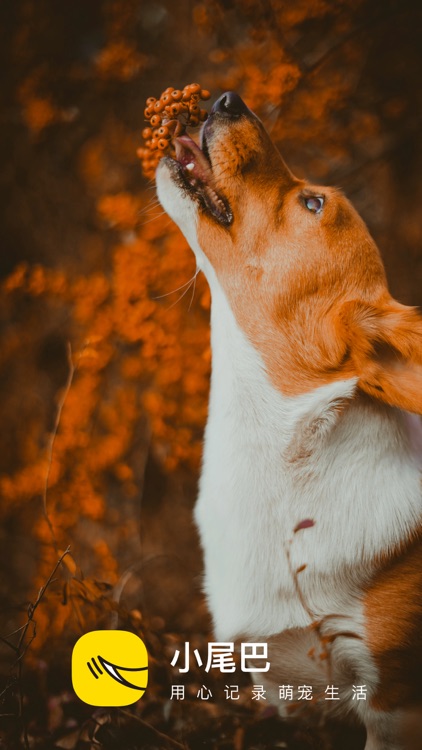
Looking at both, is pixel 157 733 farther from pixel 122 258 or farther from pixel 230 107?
pixel 230 107

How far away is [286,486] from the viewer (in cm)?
125

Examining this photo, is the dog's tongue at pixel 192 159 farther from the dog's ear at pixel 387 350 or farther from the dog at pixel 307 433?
the dog's ear at pixel 387 350

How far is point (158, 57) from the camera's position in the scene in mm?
1493

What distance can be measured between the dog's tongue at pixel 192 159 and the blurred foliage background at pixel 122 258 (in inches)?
8.3

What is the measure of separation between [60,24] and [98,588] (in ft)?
4.35

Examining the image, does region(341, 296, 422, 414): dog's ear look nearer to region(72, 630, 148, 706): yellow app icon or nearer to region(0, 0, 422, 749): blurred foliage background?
region(0, 0, 422, 749): blurred foliage background

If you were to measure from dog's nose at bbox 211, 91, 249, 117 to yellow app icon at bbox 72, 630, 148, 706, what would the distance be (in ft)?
3.68

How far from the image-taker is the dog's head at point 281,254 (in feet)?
3.96

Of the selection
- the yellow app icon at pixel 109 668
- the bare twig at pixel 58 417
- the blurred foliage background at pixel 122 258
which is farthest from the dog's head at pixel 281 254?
the yellow app icon at pixel 109 668

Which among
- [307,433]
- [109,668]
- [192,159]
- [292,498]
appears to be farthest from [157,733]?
[192,159]

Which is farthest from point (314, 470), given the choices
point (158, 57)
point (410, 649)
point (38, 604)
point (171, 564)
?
point (158, 57)

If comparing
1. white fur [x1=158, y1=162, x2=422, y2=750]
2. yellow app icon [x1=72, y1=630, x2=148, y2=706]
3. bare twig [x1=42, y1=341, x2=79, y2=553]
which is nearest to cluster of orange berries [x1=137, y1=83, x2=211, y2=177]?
white fur [x1=158, y1=162, x2=422, y2=750]

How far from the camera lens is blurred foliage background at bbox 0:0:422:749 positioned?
4.69 feet

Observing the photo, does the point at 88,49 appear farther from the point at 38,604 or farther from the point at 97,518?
the point at 38,604
